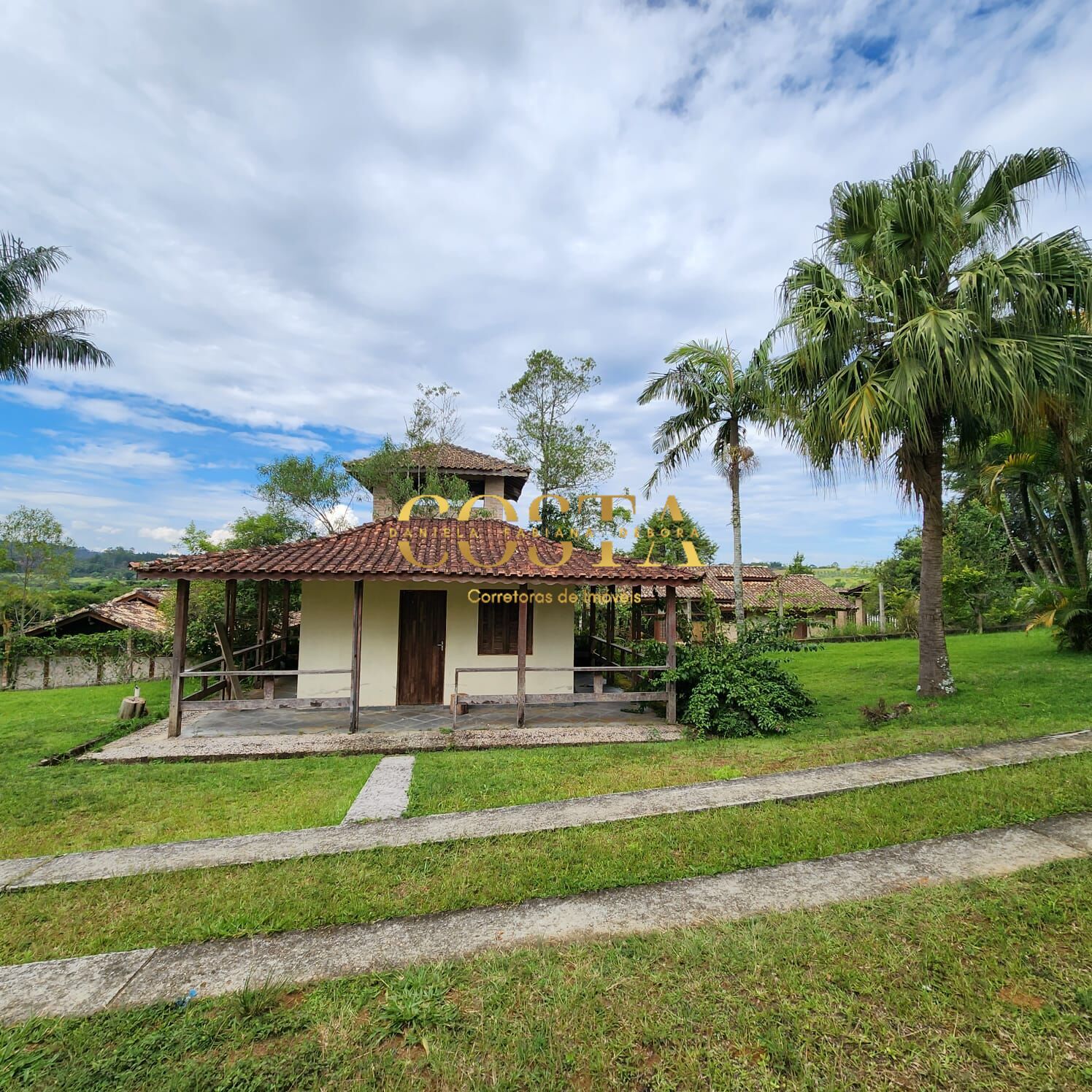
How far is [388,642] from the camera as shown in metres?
11.1

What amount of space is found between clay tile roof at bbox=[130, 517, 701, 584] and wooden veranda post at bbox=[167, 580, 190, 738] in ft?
1.42

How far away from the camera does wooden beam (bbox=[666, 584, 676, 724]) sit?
970cm

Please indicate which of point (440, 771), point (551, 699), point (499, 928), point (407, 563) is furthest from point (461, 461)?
point (499, 928)

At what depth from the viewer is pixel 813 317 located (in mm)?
8773

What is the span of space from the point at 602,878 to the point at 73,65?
40.0 feet

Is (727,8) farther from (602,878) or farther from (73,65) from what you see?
(602,878)

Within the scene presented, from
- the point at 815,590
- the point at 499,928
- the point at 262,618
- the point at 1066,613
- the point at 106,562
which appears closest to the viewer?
the point at 499,928

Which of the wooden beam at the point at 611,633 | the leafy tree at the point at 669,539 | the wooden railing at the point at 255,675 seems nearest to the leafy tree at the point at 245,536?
the wooden railing at the point at 255,675

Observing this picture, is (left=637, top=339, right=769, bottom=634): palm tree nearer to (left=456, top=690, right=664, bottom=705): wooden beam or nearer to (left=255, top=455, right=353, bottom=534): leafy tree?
(left=456, top=690, right=664, bottom=705): wooden beam

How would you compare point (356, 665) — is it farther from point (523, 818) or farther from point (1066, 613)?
point (1066, 613)

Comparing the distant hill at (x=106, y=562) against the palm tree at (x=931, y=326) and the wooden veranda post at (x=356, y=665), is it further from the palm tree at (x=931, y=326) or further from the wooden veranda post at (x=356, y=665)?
the palm tree at (x=931, y=326)

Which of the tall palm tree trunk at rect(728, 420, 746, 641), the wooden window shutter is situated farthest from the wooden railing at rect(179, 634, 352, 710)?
the tall palm tree trunk at rect(728, 420, 746, 641)

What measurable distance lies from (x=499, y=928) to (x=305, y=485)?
1719 centimetres

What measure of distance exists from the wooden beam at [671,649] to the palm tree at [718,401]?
11.3 ft
